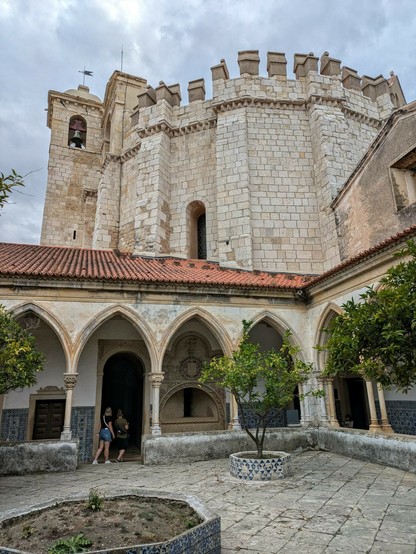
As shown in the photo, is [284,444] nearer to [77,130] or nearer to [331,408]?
[331,408]

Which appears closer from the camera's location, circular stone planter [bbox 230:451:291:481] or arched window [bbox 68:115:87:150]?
circular stone planter [bbox 230:451:291:481]

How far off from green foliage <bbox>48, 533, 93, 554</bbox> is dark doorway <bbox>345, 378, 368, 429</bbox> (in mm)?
10569

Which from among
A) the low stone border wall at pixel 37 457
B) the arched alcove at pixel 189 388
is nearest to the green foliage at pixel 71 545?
the low stone border wall at pixel 37 457

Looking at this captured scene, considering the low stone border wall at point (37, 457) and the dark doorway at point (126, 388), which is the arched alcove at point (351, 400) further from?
the low stone border wall at point (37, 457)

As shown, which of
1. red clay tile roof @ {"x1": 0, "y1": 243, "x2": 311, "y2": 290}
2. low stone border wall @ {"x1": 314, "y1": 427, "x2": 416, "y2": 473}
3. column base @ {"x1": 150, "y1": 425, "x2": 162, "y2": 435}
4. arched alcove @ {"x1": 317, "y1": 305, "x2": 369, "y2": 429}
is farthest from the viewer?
arched alcove @ {"x1": 317, "y1": 305, "x2": 369, "y2": 429}

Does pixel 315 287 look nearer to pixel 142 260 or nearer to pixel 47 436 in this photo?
pixel 142 260

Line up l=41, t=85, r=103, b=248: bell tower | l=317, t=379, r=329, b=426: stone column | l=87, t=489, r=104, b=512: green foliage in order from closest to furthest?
l=87, t=489, r=104, b=512: green foliage → l=317, t=379, r=329, b=426: stone column → l=41, t=85, r=103, b=248: bell tower

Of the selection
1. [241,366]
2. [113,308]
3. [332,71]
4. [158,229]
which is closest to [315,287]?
[241,366]

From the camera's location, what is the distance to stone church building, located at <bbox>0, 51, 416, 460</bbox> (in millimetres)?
9109

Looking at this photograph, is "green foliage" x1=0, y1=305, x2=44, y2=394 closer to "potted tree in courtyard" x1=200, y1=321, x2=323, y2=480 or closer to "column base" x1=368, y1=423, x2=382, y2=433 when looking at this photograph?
"potted tree in courtyard" x1=200, y1=321, x2=323, y2=480

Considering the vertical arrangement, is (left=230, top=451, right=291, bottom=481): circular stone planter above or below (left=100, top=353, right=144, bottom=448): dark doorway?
below

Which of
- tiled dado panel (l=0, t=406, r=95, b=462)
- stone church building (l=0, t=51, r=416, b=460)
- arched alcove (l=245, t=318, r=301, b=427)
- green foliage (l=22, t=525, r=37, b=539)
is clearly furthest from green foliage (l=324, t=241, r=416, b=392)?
tiled dado panel (l=0, t=406, r=95, b=462)

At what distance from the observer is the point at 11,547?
2939mm

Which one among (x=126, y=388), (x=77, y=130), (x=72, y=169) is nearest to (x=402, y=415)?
(x=126, y=388)
